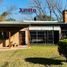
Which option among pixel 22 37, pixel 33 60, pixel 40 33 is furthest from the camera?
pixel 40 33

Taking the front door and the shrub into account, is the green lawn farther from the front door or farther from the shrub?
the front door

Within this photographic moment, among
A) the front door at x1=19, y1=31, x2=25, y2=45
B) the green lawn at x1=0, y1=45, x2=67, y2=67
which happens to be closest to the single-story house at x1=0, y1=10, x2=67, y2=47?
the front door at x1=19, y1=31, x2=25, y2=45

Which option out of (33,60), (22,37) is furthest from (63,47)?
(22,37)

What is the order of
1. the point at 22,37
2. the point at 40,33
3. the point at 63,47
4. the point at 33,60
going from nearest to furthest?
the point at 63,47
the point at 33,60
the point at 22,37
the point at 40,33

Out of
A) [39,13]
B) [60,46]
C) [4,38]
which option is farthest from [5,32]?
[39,13]

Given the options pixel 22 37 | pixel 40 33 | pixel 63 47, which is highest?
pixel 63 47

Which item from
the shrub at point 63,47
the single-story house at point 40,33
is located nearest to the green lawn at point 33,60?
the shrub at point 63,47

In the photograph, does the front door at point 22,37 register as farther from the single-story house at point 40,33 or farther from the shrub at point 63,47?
the shrub at point 63,47

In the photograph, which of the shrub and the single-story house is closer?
the shrub

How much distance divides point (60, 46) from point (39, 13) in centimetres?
5217

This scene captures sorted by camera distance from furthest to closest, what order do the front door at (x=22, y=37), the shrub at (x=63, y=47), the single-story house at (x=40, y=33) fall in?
the front door at (x=22, y=37), the single-story house at (x=40, y=33), the shrub at (x=63, y=47)

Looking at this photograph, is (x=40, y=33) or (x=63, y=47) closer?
(x=63, y=47)

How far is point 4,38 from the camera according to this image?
136 feet

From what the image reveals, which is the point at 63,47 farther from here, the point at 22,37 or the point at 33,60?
the point at 22,37
